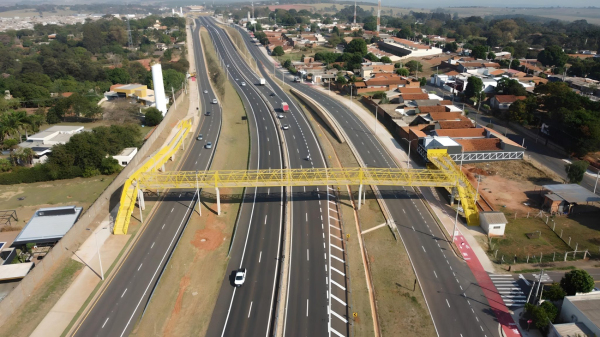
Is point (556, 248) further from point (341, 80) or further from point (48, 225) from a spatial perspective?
point (341, 80)

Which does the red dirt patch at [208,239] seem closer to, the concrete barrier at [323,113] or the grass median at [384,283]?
the grass median at [384,283]

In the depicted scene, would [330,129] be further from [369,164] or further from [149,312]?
[149,312]

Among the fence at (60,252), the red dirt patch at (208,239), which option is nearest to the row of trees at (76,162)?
the fence at (60,252)

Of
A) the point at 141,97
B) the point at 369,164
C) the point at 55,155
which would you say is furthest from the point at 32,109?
the point at 369,164

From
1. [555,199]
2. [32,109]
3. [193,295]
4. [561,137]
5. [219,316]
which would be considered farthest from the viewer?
[32,109]

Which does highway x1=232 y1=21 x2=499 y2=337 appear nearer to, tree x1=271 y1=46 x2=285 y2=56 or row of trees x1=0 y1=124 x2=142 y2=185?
row of trees x1=0 y1=124 x2=142 y2=185

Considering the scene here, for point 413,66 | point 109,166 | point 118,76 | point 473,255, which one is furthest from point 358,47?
point 473,255

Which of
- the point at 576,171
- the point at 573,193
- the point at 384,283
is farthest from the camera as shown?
the point at 576,171
